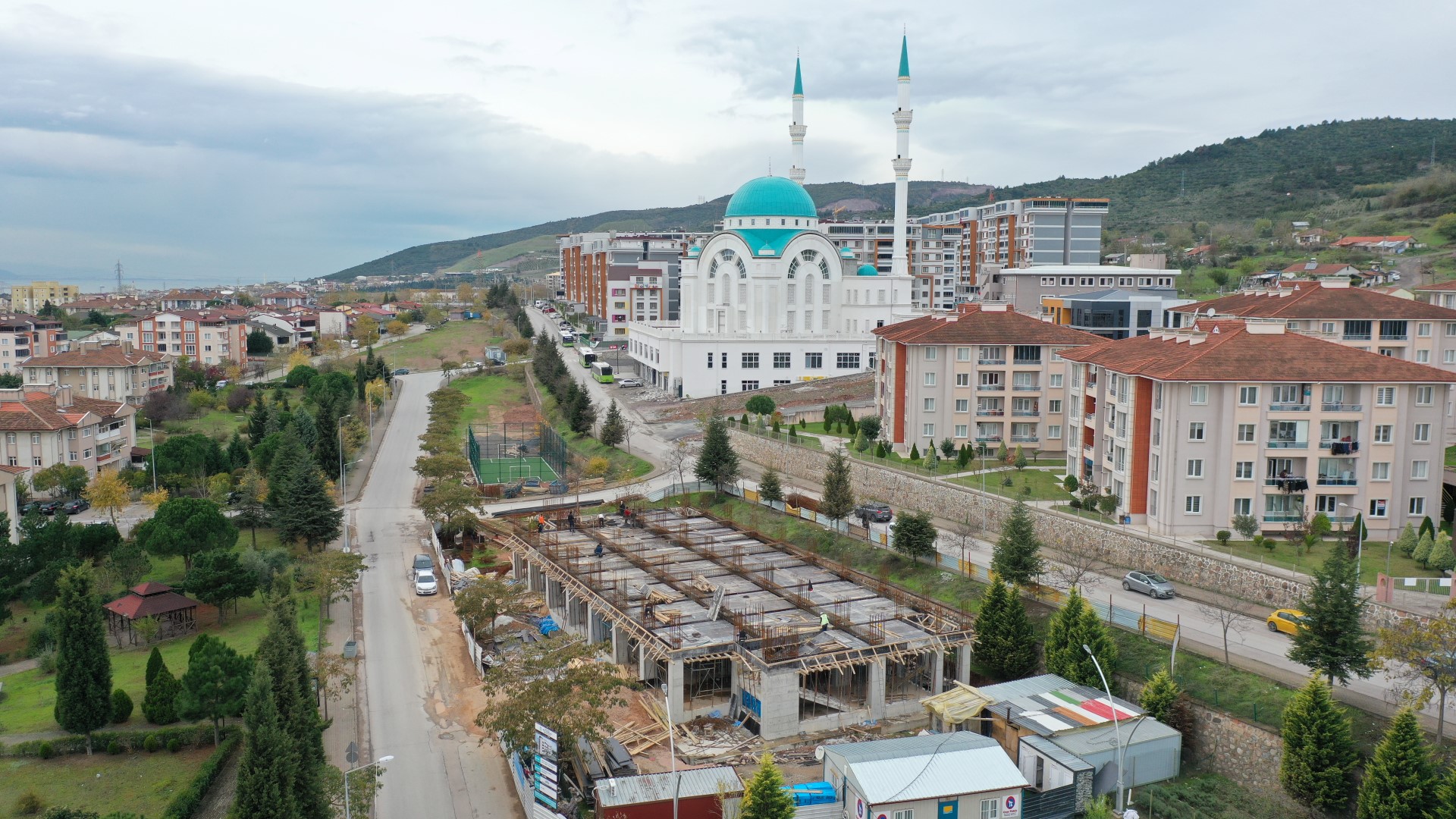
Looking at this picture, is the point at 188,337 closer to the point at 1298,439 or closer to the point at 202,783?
the point at 202,783

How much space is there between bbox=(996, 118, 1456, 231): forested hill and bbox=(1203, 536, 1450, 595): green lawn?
94.7 meters

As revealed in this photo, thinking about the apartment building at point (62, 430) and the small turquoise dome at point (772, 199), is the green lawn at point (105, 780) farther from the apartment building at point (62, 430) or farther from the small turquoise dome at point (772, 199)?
the small turquoise dome at point (772, 199)

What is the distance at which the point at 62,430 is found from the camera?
54406mm

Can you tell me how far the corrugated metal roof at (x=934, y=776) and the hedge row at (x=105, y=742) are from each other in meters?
16.8

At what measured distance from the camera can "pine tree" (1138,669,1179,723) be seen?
24438mm

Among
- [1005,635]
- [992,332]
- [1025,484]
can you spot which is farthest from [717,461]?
[1005,635]

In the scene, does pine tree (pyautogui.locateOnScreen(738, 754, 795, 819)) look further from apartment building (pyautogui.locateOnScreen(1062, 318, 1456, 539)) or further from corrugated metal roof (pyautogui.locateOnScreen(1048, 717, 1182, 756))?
apartment building (pyautogui.locateOnScreen(1062, 318, 1456, 539))

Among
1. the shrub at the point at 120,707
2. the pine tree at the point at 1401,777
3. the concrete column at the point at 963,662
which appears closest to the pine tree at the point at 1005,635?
the concrete column at the point at 963,662

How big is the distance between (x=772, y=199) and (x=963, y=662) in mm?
57633

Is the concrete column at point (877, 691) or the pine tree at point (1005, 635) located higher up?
the pine tree at point (1005, 635)

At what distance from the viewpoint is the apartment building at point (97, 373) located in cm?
7319

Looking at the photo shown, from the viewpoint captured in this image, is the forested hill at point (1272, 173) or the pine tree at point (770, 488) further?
the forested hill at point (1272, 173)

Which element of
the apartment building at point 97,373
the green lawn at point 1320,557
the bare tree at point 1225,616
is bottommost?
the bare tree at point 1225,616

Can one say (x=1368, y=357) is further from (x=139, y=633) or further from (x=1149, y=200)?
(x=1149, y=200)
